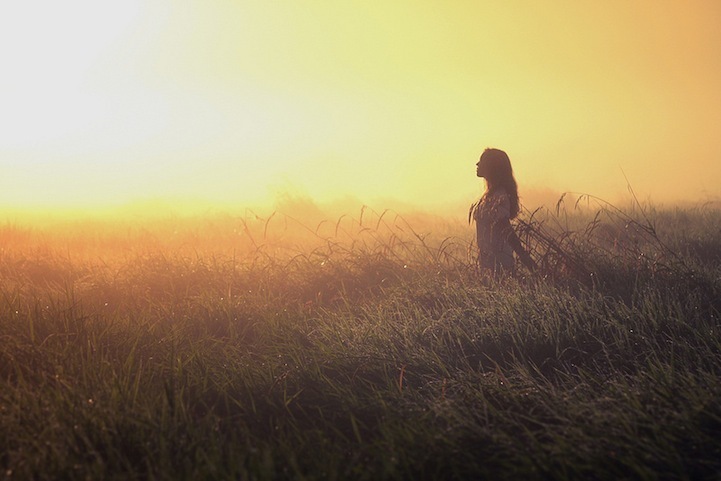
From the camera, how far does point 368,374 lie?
3.48 metres

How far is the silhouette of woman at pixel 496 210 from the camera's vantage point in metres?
5.84

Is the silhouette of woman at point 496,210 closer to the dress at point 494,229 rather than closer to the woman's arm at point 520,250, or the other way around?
the dress at point 494,229

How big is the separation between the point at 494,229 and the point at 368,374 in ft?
9.23

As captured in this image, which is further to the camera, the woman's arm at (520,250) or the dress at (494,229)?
the dress at (494,229)

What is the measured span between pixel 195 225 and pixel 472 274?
747 cm

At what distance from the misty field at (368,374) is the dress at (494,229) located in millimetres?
327

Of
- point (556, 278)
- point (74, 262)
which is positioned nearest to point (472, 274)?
point (556, 278)

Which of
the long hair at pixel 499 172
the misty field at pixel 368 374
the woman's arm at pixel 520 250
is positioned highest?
the long hair at pixel 499 172

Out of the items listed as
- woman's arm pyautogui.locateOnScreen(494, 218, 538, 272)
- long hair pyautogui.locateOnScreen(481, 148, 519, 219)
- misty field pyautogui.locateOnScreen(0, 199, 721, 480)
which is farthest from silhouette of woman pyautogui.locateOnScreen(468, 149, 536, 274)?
misty field pyautogui.locateOnScreen(0, 199, 721, 480)

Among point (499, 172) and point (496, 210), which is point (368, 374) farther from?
point (499, 172)

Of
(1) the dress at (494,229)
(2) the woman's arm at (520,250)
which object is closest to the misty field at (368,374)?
(2) the woman's arm at (520,250)

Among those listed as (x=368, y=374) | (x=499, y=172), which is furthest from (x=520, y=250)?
(x=368, y=374)

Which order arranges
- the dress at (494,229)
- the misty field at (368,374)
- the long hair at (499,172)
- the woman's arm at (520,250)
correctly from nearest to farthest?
the misty field at (368,374) < the woman's arm at (520,250) < the dress at (494,229) < the long hair at (499,172)

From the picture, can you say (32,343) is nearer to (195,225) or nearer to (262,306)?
(262,306)
